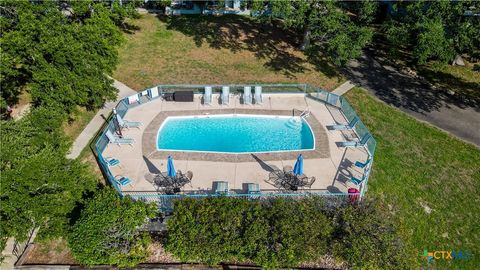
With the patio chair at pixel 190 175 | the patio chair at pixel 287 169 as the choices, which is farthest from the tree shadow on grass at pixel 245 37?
the patio chair at pixel 190 175

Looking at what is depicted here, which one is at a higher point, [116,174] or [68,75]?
[68,75]

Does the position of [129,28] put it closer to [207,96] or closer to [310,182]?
[207,96]

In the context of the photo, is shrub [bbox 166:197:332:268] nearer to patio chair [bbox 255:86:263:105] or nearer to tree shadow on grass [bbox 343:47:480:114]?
patio chair [bbox 255:86:263:105]

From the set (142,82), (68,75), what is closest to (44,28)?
(68,75)

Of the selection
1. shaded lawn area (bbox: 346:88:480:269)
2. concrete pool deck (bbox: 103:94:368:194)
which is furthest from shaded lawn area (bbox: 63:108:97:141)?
shaded lawn area (bbox: 346:88:480:269)

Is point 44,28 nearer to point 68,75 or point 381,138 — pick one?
point 68,75

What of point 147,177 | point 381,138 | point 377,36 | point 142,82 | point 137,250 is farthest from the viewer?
point 377,36

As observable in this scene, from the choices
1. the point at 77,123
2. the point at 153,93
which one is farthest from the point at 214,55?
the point at 77,123
